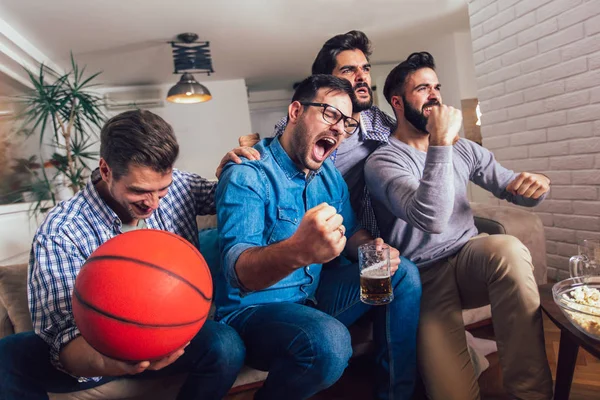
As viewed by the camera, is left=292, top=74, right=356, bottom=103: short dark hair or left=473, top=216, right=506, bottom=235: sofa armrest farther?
left=473, top=216, right=506, bottom=235: sofa armrest

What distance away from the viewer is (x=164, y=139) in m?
1.24

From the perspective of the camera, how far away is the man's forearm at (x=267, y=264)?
897mm

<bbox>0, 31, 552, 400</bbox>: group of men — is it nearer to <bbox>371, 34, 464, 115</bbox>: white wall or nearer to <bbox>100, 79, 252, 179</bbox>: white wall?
<bbox>371, 34, 464, 115</bbox>: white wall

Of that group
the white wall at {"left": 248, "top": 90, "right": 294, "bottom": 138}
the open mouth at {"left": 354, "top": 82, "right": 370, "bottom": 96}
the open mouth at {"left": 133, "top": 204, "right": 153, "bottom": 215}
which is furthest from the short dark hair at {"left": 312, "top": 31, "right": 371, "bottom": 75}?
the white wall at {"left": 248, "top": 90, "right": 294, "bottom": 138}

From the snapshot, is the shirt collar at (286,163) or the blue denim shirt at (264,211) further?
the shirt collar at (286,163)

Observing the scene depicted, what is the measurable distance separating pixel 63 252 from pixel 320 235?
0.78m

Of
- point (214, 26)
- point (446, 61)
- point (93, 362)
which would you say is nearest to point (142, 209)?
point (93, 362)

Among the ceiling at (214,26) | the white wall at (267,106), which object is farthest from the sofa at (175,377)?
the white wall at (267,106)

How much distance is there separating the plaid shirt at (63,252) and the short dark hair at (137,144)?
155 millimetres

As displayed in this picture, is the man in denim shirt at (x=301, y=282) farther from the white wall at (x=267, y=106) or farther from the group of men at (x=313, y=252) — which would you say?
the white wall at (x=267, y=106)

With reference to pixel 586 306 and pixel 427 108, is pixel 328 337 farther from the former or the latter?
pixel 427 108

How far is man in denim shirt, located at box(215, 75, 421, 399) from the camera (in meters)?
1.19

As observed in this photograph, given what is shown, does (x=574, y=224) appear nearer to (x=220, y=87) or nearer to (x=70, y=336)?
(x=70, y=336)

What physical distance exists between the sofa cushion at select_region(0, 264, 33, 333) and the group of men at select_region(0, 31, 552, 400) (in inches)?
9.4
